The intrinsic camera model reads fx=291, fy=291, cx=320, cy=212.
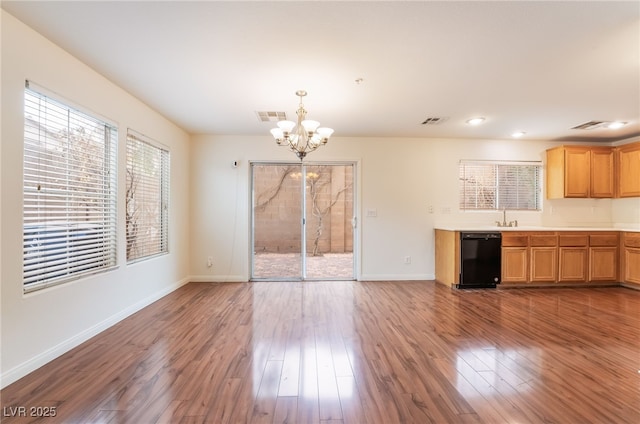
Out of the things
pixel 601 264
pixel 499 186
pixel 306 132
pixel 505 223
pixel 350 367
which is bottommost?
pixel 350 367

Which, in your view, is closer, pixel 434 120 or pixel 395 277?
pixel 434 120

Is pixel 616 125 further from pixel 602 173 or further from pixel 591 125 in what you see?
pixel 602 173

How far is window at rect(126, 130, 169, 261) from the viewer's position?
11.0ft

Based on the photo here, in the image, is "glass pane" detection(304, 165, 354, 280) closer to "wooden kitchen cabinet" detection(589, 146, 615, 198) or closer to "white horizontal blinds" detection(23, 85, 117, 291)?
"white horizontal blinds" detection(23, 85, 117, 291)

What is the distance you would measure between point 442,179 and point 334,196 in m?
1.89

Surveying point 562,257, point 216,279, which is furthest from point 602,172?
point 216,279

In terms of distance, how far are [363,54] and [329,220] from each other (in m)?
3.26

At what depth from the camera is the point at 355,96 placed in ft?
10.5

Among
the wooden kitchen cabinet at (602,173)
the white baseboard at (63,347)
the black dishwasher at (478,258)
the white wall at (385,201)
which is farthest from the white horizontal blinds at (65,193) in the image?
the wooden kitchen cabinet at (602,173)

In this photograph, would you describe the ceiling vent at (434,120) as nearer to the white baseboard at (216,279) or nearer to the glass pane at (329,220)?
the glass pane at (329,220)

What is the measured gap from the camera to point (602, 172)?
4828 mm

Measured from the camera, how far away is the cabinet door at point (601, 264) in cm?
450

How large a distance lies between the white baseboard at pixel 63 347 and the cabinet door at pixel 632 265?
681cm

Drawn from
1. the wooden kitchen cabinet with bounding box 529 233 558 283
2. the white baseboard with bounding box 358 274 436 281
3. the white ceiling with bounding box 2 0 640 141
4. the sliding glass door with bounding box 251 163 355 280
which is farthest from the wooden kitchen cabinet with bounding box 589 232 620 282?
the sliding glass door with bounding box 251 163 355 280
